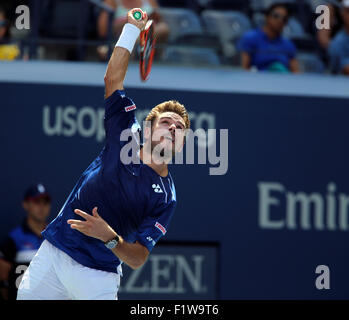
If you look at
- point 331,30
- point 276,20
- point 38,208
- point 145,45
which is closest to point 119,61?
point 145,45

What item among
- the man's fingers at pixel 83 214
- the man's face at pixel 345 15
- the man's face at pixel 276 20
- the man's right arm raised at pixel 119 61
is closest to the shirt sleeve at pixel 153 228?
the man's fingers at pixel 83 214

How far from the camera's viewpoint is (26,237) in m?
6.72

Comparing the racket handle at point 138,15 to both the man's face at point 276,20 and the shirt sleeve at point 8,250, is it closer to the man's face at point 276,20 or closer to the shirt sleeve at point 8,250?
the shirt sleeve at point 8,250

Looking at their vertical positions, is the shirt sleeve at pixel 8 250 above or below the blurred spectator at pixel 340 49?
below

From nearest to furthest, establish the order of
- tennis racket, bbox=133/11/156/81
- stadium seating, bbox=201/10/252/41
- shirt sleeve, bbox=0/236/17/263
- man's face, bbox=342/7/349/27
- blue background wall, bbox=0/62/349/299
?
tennis racket, bbox=133/11/156/81 < shirt sleeve, bbox=0/236/17/263 < blue background wall, bbox=0/62/349/299 < man's face, bbox=342/7/349/27 < stadium seating, bbox=201/10/252/41

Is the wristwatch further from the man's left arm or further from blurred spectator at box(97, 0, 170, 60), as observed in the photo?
blurred spectator at box(97, 0, 170, 60)

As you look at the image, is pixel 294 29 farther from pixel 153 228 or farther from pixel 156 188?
pixel 153 228

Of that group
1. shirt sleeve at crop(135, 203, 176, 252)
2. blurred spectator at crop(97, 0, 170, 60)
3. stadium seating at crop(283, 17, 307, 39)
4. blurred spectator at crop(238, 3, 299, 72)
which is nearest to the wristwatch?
shirt sleeve at crop(135, 203, 176, 252)

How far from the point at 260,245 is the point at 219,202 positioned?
1.66ft

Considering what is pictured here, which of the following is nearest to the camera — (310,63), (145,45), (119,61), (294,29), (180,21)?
(119,61)

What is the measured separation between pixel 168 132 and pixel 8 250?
2.80 m

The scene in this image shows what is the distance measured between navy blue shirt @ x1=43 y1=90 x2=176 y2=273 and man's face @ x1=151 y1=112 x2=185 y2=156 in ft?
0.45

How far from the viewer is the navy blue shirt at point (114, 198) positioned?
174 inches

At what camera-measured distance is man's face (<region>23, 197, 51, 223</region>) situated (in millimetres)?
6727
